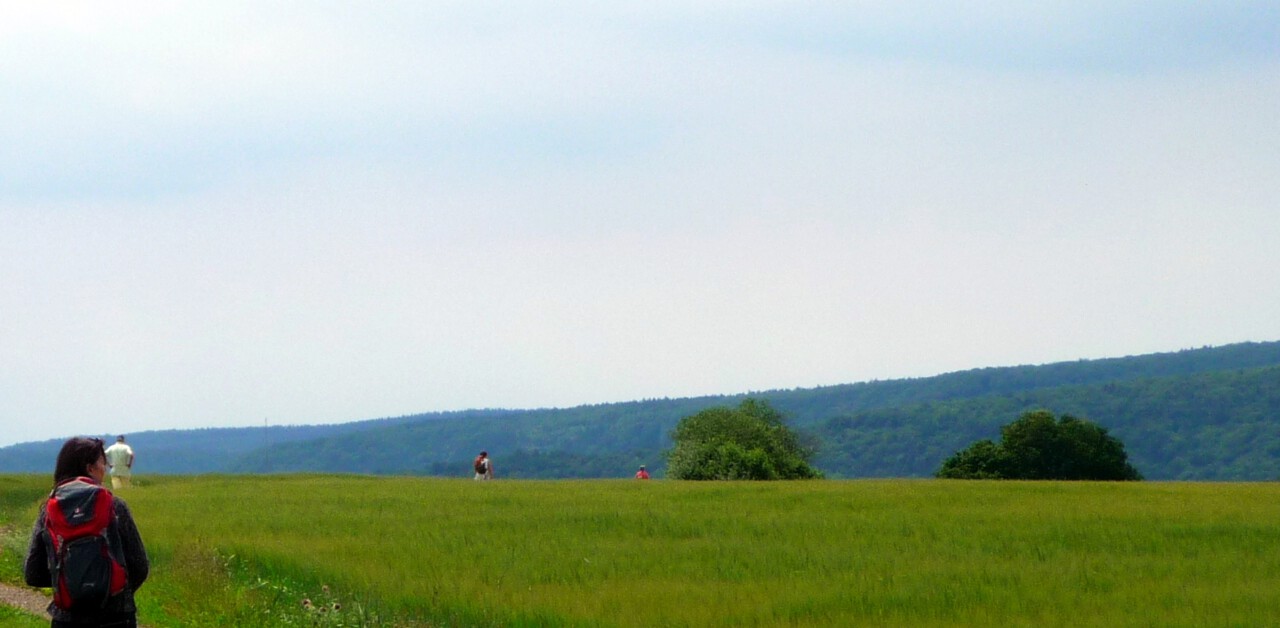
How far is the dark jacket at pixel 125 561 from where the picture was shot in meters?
9.88

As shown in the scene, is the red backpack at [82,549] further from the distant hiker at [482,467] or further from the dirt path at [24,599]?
the distant hiker at [482,467]

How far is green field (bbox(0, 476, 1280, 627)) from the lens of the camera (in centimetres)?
1536

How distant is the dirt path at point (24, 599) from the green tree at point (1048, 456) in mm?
70975

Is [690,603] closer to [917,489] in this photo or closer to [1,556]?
[1,556]

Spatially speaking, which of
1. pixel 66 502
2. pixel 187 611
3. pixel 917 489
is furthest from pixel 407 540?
pixel 917 489

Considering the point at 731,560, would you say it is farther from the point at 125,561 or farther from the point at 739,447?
the point at 739,447

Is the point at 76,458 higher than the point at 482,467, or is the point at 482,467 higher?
the point at 76,458

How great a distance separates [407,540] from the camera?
23844 mm

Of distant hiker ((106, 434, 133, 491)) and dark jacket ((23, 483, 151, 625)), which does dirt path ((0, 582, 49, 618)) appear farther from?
distant hiker ((106, 434, 133, 491))

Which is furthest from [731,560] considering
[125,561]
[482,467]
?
[482,467]

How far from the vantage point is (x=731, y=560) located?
20.1 metres

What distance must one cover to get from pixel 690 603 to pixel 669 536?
8921 millimetres

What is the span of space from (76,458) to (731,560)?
38.4 ft

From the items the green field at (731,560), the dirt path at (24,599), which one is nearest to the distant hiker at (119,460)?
the green field at (731,560)
